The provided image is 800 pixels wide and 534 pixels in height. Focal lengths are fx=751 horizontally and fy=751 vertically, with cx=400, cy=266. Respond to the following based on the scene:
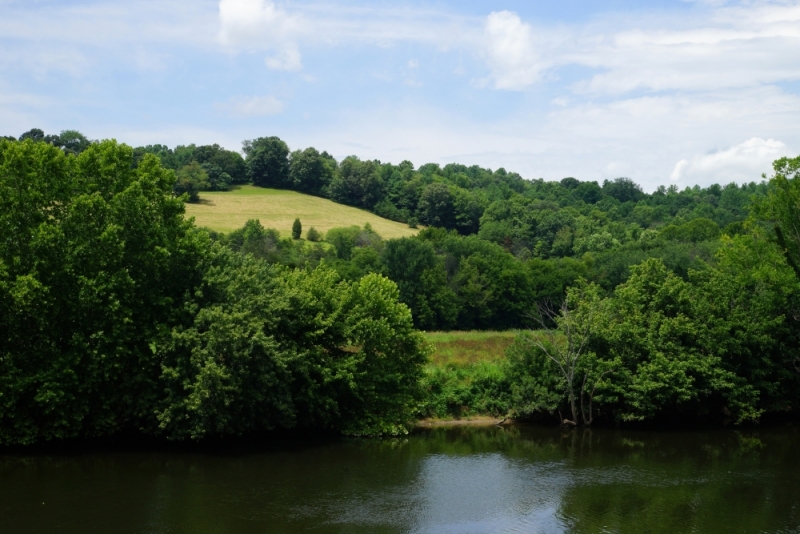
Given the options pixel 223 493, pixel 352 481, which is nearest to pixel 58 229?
pixel 223 493

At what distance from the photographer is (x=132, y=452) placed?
37.2 metres

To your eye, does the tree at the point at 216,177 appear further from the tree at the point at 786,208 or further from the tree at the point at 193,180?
the tree at the point at 786,208

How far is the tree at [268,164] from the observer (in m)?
130

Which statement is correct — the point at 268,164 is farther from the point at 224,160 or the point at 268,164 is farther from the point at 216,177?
the point at 216,177

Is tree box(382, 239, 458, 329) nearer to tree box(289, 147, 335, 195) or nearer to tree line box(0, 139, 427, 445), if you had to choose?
tree line box(0, 139, 427, 445)

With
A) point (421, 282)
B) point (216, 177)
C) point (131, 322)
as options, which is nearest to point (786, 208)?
point (131, 322)

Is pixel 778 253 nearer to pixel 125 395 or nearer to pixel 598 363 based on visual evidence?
pixel 598 363

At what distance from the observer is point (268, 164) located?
130m

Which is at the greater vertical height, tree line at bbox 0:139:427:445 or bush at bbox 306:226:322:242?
bush at bbox 306:226:322:242

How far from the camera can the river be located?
1096 inches

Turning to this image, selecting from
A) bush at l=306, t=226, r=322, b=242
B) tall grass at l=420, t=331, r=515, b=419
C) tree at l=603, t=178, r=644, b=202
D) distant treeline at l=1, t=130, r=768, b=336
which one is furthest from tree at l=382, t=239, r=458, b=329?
tree at l=603, t=178, r=644, b=202

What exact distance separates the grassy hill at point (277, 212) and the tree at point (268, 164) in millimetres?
3392

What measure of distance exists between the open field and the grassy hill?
139ft

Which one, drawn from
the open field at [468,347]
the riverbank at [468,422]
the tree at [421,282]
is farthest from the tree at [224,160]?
the riverbank at [468,422]
